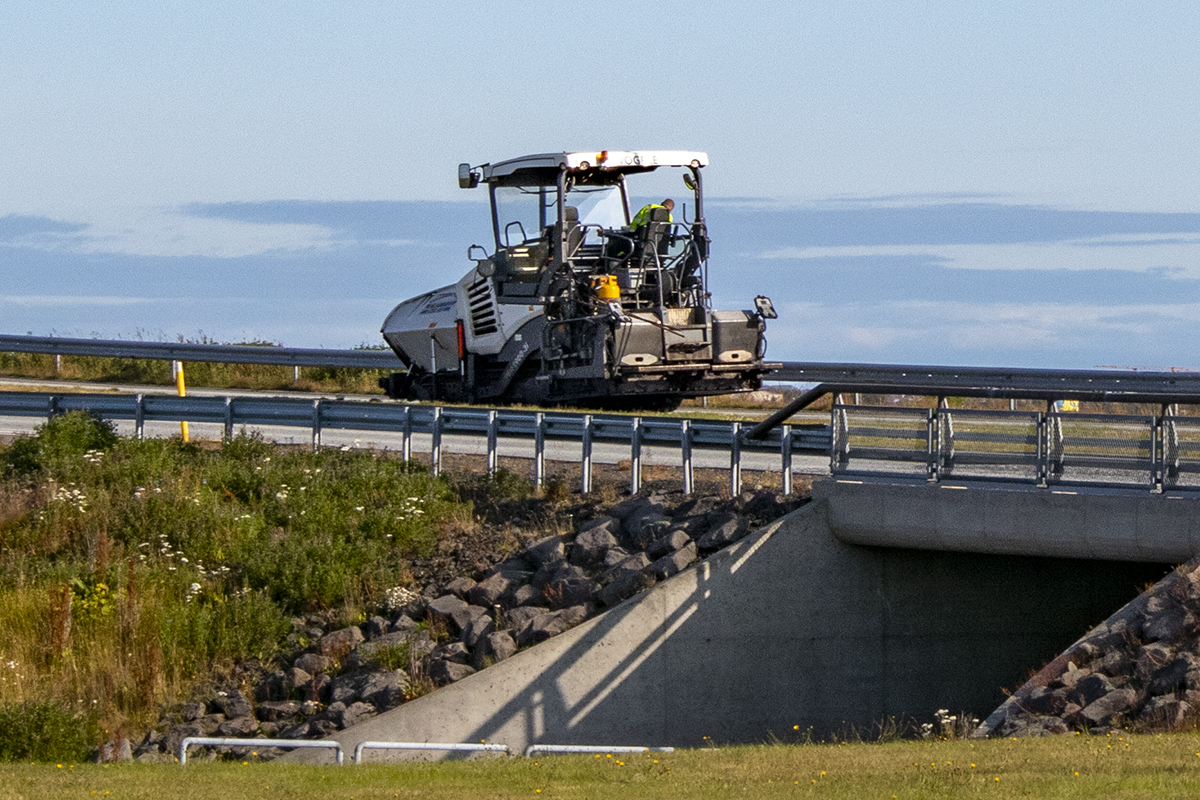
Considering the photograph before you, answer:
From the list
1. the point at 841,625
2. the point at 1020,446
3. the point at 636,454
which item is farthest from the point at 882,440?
the point at 636,454

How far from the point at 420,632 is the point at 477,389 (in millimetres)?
8056

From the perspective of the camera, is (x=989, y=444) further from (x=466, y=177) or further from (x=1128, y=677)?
(x=466, y=177)

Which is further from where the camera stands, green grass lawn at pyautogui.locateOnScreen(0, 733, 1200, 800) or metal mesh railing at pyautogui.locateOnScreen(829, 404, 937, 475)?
metal mesh railing at pyautogui.locateOnScreen(829, 404, 937, 475)

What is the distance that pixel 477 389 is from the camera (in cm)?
2338

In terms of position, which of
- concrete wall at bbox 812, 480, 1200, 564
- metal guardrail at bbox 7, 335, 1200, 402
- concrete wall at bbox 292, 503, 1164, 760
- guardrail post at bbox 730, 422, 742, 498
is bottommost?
concrete wall at bbox 292, 503, 1164, 760

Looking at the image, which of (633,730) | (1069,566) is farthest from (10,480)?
(1069,566)

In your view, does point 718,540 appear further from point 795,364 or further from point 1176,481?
point 795,364

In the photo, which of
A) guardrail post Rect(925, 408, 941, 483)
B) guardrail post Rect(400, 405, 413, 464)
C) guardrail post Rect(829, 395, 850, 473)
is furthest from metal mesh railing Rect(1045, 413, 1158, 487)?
guardrail post Rect(400, 405, 413, 464)

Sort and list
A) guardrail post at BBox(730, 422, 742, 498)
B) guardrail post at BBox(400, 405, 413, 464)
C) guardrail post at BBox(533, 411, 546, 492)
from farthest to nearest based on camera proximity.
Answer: guardrail post at BBox(400, 405, 413, 464), guardrail post at BBox(533, 411, 546, 492), guardrail post at BBox(730, 422, 742, 498)

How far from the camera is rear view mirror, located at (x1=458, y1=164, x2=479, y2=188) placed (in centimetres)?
2186

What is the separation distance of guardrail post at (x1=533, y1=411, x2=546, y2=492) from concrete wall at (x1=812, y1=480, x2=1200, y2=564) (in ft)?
12.5

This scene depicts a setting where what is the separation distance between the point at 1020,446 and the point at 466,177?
32.1ft

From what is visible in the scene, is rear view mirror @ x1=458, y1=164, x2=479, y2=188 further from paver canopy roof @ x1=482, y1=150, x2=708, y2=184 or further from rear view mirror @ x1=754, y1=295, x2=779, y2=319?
rear view mirror @ x1=754, y1=295, x2=779, y2=319

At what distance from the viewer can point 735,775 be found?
33.6 ft
